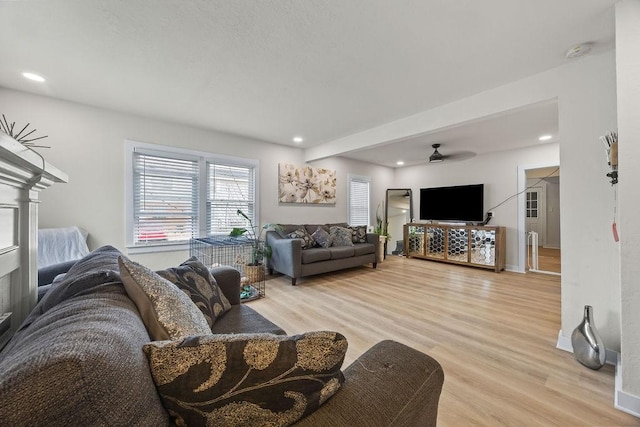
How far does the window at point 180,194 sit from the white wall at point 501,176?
13.9ft

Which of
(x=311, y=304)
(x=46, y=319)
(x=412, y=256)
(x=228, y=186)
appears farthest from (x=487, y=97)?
(x=412, y=256)

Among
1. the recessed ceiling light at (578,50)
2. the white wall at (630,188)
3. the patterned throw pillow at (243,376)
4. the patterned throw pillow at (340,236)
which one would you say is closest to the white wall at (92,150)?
the patterned throw pillow at (340,236)

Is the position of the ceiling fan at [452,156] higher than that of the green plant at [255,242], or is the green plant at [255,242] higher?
the ceiling fan at [452,156]

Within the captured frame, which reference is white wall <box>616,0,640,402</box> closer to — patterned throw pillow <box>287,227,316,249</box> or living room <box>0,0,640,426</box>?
living room <box>0,0,640,426</box>

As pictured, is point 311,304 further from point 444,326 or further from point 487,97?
point 487,97

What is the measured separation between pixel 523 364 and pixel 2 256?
9.23ft

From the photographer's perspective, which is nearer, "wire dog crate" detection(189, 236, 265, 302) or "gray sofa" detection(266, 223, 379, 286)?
"wire dog crate" detection(189, 236, 265, 302)

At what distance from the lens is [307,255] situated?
382 cm

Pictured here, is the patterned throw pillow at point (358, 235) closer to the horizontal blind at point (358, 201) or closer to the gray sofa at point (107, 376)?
the horizontal blind at point (358, 201)

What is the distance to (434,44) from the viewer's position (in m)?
1.81

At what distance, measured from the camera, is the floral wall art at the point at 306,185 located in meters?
4.55

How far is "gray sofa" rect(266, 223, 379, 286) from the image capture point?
3752 mm

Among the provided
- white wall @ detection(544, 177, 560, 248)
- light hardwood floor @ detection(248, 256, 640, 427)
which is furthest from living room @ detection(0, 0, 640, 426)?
white wall @ detection(544, 177, 560, 248)

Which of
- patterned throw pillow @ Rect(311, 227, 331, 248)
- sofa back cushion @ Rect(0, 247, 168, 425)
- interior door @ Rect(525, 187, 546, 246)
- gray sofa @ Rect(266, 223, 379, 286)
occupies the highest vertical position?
interior door @ Rect(525, 187, 546, 246)
